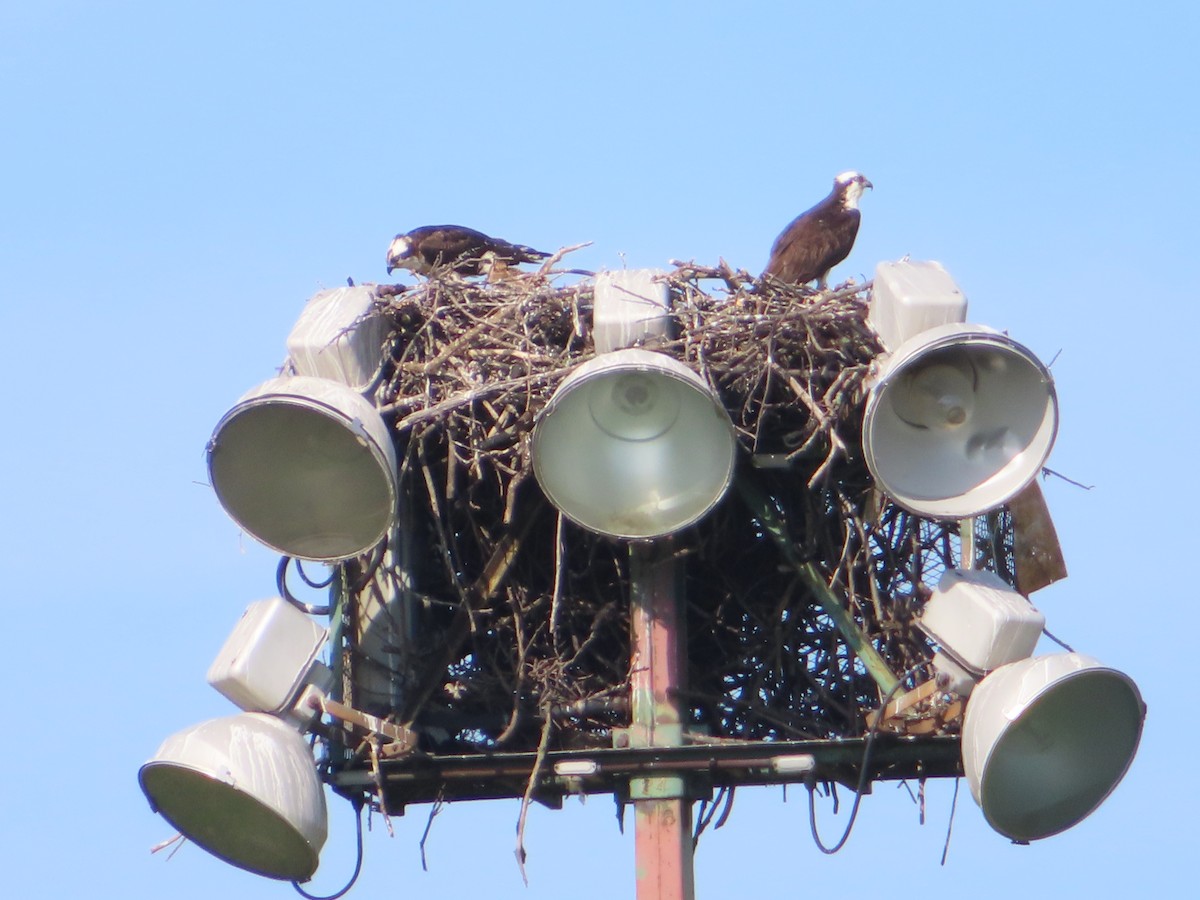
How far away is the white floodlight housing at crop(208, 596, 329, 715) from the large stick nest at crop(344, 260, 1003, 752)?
66 cm

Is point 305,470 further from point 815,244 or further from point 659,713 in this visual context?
point 815,244

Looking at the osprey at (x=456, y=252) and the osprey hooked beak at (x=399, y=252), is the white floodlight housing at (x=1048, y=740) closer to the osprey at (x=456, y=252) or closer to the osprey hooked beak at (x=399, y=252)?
the osprey at (x=456, y=252)

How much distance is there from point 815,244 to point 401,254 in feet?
9.05

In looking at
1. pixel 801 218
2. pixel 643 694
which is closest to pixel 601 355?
pixel 643 694

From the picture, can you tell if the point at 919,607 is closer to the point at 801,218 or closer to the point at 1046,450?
the point at 1046,450

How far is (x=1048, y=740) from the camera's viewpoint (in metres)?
6.78

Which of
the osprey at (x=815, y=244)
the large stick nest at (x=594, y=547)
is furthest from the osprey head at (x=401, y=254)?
the large stick nest at (x=594, y=547)

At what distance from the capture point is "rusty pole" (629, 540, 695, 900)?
7.05m

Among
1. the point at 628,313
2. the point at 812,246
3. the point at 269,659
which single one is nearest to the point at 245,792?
the point at 269,659

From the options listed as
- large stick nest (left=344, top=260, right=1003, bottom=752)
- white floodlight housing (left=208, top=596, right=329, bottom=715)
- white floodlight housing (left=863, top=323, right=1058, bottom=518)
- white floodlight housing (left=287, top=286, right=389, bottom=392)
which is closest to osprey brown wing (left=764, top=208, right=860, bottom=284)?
large stick nest (left=344, top=260, right=1003, bottom=752)

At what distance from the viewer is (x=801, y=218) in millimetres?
11461

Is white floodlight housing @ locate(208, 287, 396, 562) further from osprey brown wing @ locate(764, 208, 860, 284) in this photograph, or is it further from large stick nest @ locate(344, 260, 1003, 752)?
osprey brown wing @ locate(764, 208, 860, 284)

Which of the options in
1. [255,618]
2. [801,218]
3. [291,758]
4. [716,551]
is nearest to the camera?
[291,758]

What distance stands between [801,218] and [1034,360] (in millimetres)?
4657
